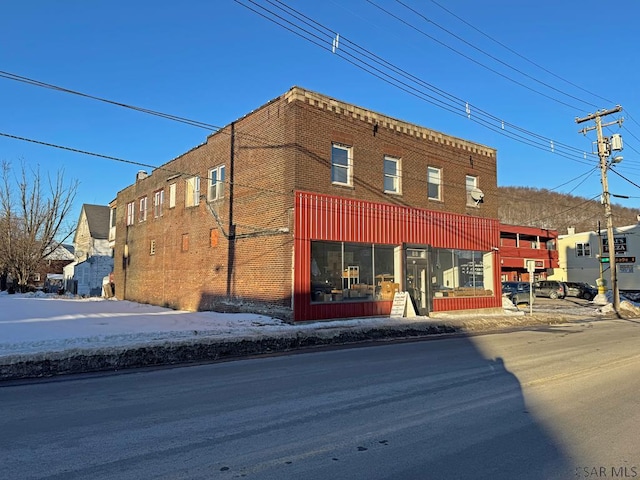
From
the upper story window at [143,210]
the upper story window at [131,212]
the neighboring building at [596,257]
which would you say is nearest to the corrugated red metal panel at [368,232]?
the upper story window at [143,210]

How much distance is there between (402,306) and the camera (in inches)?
767

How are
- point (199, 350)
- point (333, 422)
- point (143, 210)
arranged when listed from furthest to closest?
point (143, 210)
point (199, 350)
point (333, 422)

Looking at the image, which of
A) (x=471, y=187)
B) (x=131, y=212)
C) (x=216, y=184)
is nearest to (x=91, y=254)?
(x=131, y=212)

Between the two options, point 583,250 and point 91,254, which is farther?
point 583,250

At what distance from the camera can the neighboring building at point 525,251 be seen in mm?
57156

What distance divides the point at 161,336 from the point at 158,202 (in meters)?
17.2

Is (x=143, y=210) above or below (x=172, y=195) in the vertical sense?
below

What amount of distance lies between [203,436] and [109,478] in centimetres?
129

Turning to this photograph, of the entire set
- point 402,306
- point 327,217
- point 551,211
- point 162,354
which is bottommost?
point 162,354

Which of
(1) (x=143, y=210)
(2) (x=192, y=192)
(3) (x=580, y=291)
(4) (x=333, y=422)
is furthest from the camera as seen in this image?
(3) (x=580, y=291)

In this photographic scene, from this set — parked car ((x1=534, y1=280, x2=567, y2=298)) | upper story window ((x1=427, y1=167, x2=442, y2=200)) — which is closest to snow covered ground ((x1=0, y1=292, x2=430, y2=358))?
upper story window ((x1=427, y1=167, x2=442, y2=200))

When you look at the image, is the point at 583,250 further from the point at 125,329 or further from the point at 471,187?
the point at 125,329

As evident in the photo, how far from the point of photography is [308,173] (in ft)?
59.0

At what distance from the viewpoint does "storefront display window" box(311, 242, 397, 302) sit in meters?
18.0
